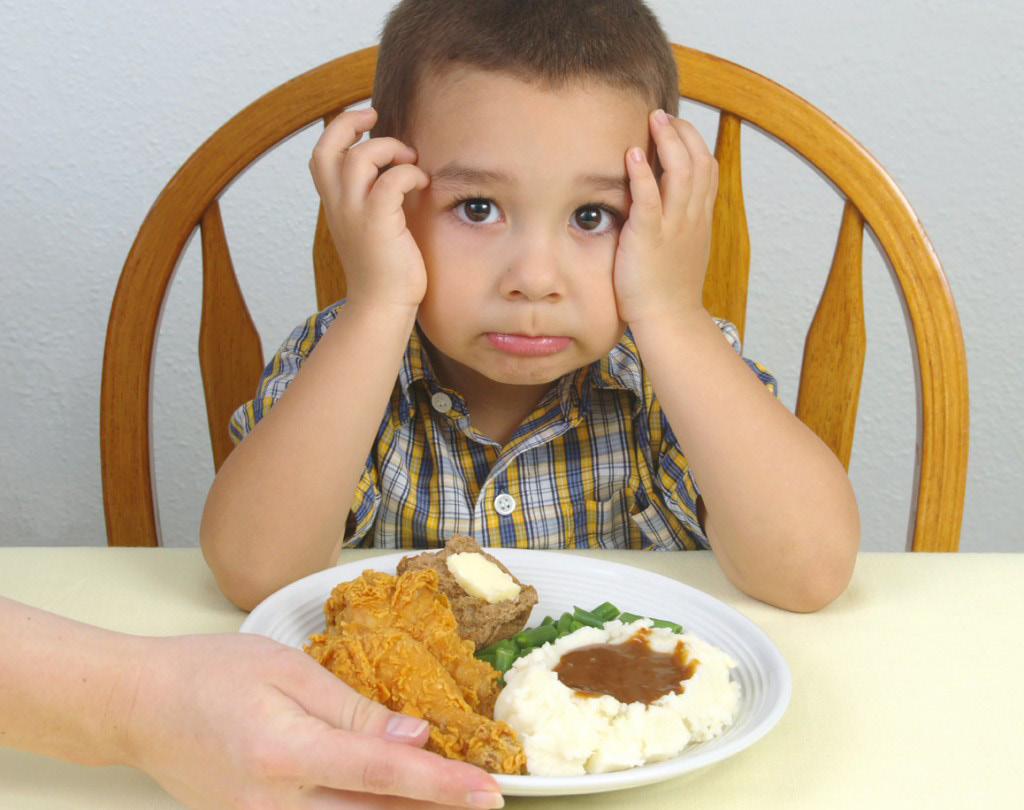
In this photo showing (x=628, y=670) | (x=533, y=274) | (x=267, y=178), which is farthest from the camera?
(x=267, y=178)

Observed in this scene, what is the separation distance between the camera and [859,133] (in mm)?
1671

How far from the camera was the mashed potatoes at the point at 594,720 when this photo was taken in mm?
518

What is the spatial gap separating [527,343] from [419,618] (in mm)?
306

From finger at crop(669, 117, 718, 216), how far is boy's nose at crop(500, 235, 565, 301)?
0.15 metres

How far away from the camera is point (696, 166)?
3.00 feet

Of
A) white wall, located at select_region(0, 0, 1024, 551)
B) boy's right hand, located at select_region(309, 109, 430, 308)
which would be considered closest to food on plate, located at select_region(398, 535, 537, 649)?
boy's right hand, located at select_region(309, 109, 430, 308)

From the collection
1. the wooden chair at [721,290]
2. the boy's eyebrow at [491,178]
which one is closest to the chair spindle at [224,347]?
the wooden chair at [721,290]

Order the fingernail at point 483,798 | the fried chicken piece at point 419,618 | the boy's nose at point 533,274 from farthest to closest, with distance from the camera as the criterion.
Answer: the boy's nose at point 533,274 < the fried chicken piece at point 419,618 < the fingernail at point 483,798

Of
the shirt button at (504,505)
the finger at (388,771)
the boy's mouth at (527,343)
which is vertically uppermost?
the boy's mouth at (527,343)

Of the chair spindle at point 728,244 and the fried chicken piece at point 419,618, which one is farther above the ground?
the chair spindle at point 728,244

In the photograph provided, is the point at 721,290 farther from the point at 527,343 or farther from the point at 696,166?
the point at 527,343

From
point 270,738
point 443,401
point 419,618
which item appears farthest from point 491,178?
point 270,738

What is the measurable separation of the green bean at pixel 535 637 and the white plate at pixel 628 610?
56 millimetres

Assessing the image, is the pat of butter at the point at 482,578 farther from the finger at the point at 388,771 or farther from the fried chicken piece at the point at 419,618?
the finger at the point at 388,771
